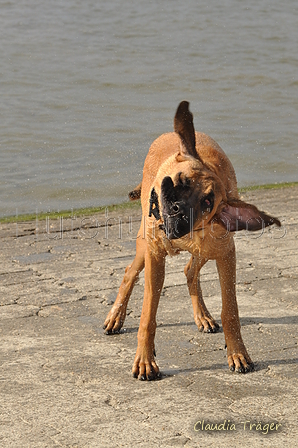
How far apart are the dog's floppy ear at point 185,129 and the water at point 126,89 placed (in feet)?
19.7

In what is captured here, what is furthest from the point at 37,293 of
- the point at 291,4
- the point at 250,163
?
the point at 291,4

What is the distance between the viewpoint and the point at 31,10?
19562 mm

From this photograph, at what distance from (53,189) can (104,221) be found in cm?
258

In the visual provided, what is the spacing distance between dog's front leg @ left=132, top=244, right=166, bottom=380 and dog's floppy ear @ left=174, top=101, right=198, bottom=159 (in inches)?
29.4

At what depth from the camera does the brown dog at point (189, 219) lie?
3.32 m

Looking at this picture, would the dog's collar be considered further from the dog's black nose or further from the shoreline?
the shoreline

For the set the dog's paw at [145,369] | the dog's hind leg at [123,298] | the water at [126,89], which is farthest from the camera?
the water at [126,89]

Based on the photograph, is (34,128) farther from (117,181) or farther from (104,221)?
(104,221)

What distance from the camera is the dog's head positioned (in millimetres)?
3279

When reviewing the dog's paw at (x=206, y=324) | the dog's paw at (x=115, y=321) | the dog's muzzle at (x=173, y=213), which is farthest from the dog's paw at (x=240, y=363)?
the dog's muzzle at (x=173, y=213)

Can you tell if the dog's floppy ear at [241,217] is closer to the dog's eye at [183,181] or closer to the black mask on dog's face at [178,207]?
the black mask on dog's face at [178,207]

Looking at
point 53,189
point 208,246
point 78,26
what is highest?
point 78,26

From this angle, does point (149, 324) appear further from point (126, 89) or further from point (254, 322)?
point (126, 89)

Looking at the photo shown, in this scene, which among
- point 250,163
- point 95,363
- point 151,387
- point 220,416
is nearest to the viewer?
point 220,416
